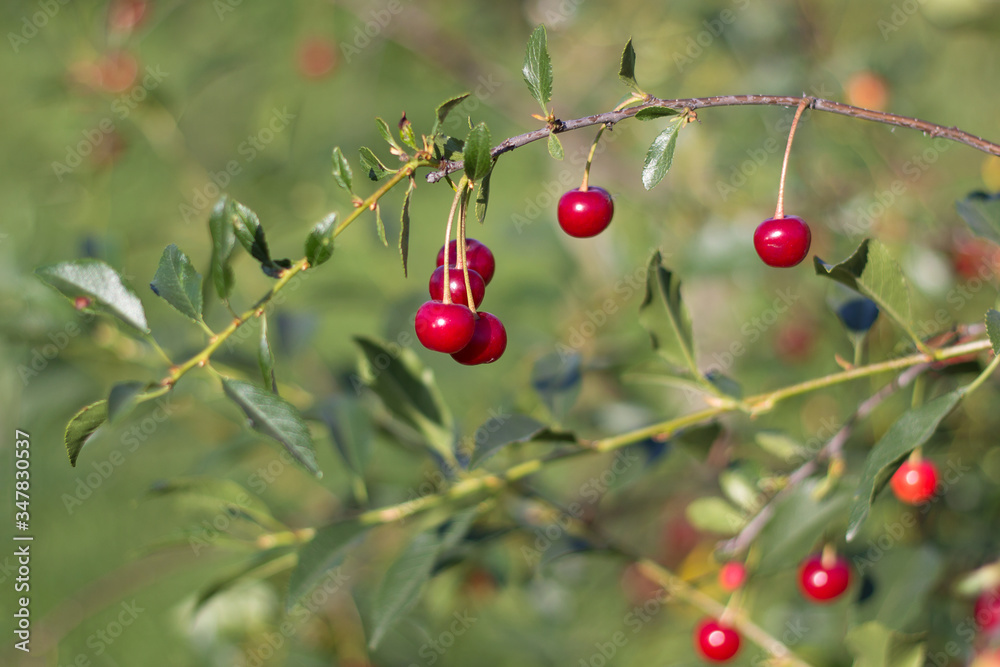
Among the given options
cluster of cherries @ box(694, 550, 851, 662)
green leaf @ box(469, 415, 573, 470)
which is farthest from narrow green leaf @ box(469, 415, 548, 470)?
cluster of cherries @ box(694, 550, 851, 662)

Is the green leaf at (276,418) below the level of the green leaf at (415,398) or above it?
below

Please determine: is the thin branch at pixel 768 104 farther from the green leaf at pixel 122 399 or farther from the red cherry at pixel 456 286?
the green leaf at pixel 122 399

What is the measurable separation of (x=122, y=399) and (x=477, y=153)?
1.39 feet

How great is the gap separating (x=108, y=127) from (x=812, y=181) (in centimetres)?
220

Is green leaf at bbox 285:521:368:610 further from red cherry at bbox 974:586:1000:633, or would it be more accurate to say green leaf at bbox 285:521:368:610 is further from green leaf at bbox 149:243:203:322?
red cherry at bbox 974:586:1000:633

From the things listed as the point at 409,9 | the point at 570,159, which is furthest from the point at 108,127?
the point at 570,159

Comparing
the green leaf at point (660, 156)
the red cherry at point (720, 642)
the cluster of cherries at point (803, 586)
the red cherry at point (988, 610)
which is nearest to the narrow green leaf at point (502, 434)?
A: the green leaf at point (660, 156)

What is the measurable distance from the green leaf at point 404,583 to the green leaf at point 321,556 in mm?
74

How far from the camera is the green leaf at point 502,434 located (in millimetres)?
944

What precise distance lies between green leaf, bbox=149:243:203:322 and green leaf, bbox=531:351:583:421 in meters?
0.59

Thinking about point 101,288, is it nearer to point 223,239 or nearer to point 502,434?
point 223,239

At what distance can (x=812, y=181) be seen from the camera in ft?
7.23

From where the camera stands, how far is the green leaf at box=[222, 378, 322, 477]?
2.43ft

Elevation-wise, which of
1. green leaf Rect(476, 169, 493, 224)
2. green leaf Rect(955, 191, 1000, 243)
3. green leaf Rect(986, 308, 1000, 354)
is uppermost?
green leaf Rect(955, 191, 1000, 243)
